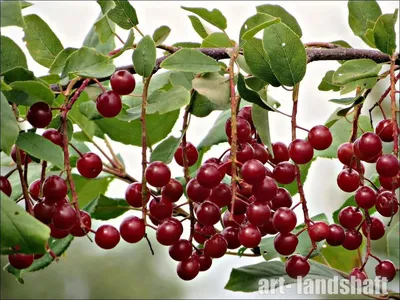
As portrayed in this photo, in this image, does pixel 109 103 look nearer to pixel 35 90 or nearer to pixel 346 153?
pixel 35 90

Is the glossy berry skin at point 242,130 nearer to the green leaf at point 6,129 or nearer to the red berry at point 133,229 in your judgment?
the red berry at point 133,229

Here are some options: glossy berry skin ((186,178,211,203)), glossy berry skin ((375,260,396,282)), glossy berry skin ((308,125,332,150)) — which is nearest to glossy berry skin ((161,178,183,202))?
glossy berry skin ((186,178,211,203))

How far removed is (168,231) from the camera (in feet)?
1.80

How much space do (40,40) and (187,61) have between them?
138mm

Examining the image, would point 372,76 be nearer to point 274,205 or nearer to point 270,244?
point 274,205

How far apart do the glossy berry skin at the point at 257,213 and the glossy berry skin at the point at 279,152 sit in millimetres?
89

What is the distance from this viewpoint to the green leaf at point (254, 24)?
0.54 metres

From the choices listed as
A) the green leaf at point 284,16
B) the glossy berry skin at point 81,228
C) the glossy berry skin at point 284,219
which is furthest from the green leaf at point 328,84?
the glossy berry skin at point 81,228

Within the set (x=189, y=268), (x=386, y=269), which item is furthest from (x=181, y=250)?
(x=386, y=269)

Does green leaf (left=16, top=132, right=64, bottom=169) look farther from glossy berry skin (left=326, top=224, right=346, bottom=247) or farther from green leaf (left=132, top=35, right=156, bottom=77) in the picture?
glossy berry skin (left=326, top=224, right=346, bottom=247)

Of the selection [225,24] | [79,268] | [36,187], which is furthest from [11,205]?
[79,268]

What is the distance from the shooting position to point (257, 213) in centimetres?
52

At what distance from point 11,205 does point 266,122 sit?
0.24 m

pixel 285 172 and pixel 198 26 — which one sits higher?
pixel 198 26
